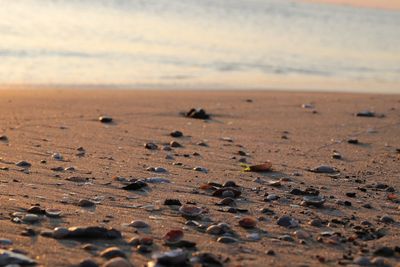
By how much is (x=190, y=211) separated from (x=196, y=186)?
0.98 m

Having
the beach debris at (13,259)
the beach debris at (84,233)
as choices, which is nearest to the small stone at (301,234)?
the beach debris at (84,233)

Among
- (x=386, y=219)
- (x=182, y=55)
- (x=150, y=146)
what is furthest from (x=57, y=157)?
(x=182, y=55)

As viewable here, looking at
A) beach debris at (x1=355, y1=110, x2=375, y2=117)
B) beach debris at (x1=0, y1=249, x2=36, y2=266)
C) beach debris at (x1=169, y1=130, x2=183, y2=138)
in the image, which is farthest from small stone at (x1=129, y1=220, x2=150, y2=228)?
beach debris at (x1=355, y1=110, x2=375, y2=117)

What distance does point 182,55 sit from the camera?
19.4 meters

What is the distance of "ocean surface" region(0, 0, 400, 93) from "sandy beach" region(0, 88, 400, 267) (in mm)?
4836

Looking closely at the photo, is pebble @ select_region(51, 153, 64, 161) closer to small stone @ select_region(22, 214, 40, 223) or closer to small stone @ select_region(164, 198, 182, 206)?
small stone @ select_region(164, 198, 182, 206)

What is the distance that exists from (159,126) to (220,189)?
3.52 m

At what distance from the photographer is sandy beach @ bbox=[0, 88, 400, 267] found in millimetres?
4004

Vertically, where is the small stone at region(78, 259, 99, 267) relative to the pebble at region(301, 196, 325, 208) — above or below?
below

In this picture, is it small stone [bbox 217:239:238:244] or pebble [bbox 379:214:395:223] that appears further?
pebble [bbox 379:214:395:223]

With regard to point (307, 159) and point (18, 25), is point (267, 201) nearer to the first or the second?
point (307, 159)

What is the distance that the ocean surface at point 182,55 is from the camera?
15438mm

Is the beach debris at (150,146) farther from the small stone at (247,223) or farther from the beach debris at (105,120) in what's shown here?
the small stone at (247,223)

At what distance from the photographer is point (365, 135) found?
8672mm
